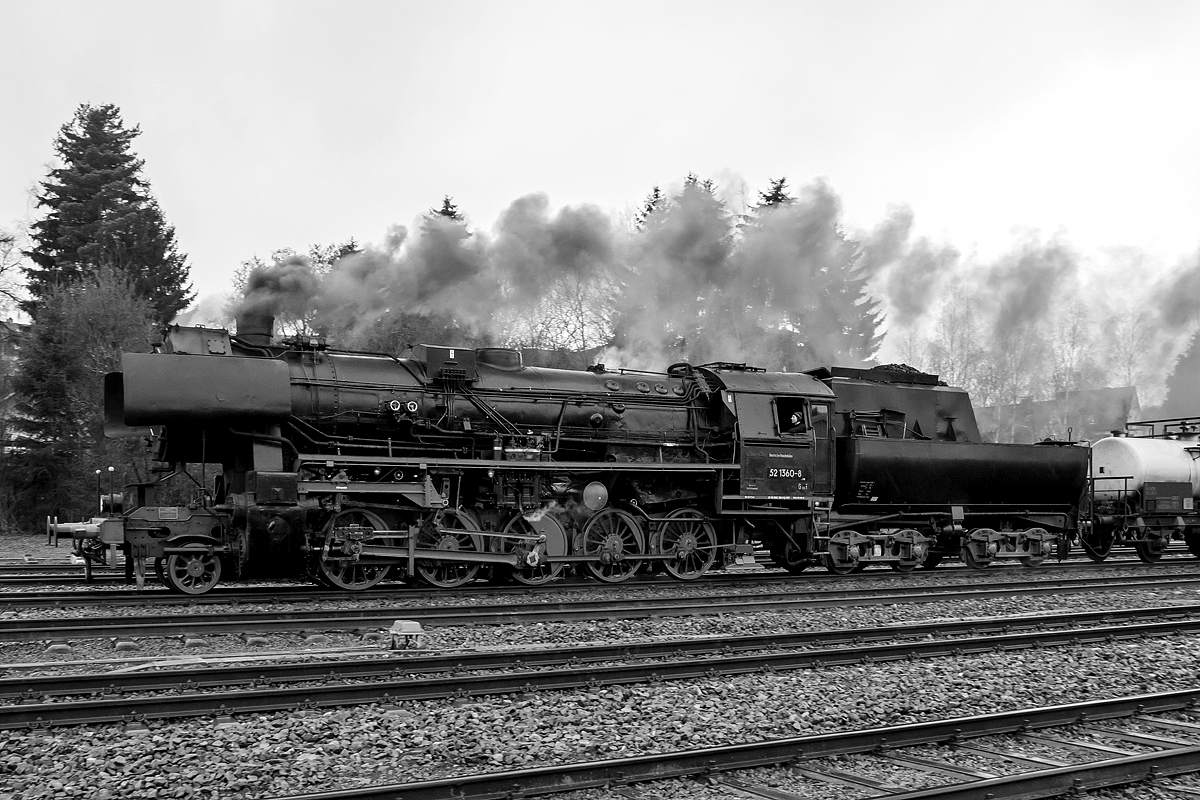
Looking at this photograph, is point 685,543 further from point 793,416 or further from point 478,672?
point 478,672

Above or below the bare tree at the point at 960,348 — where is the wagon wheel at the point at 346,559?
below

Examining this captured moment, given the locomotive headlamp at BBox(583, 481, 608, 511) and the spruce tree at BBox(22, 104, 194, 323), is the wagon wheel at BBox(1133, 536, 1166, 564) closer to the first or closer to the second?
the locomotive headlamp at BBox(583, 481, 608, 511)

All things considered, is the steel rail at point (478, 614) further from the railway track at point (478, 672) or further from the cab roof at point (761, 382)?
the cab roof at point (761, 382)

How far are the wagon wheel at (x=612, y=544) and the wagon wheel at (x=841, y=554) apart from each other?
3.77m

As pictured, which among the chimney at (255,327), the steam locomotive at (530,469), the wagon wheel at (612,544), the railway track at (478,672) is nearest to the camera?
the railway track at (478,672)

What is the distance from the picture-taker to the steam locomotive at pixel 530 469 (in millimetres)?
12164

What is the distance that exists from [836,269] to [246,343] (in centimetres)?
1776

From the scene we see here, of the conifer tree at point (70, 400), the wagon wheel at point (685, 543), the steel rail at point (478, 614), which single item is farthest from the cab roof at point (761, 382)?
the conifer tree at point (70, 400)

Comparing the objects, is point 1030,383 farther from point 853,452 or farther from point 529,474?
point 529,474

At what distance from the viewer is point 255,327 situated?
1323 centimetres

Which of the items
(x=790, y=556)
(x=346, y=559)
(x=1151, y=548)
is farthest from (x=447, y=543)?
(x=1151, y=548)

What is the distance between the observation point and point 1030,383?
3509 centimetres

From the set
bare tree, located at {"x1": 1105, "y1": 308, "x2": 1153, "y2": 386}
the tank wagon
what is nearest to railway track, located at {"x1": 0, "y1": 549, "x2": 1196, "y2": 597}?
the tank wagon

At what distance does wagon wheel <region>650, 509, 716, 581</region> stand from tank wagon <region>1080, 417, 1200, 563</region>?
9.80m
